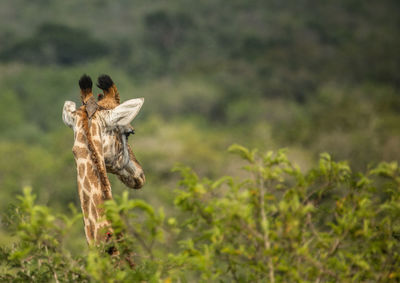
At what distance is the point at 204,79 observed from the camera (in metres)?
83.6

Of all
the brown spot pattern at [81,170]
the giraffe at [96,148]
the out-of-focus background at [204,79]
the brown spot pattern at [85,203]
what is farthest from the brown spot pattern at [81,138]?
the out-of-focus background at [204,79]

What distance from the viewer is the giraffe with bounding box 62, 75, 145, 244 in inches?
196

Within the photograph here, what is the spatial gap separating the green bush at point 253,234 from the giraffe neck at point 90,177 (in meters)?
0.77

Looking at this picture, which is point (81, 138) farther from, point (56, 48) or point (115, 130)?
point (56, 48)

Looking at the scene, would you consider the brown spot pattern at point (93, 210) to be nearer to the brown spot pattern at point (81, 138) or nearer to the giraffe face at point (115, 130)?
the giraffe face at point (115, 130)

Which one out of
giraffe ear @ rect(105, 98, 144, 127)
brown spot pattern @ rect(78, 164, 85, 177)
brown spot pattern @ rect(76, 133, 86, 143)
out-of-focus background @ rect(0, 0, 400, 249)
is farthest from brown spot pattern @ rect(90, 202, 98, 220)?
out-of-focus background @ rect(0, 0, 400, 249)

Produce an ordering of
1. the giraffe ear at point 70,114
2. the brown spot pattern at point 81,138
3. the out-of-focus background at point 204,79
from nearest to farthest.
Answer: the brown spot pattern at point 81,138, the giraffe ear at point 70,114, the out-of-focus background at point 204,79

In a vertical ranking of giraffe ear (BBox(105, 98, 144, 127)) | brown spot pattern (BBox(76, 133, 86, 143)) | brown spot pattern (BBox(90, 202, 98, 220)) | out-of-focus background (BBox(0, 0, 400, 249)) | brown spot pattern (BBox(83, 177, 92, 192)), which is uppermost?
out-of-focus background (BBox(0, 0, 400, 249))

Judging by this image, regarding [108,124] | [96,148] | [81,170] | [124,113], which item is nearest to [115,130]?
[108,124]

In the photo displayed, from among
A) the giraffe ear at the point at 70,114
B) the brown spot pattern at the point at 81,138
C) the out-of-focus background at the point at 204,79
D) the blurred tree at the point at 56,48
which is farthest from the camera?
the blurred tree at the point at 56,48

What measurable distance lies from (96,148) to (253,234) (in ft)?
5.41

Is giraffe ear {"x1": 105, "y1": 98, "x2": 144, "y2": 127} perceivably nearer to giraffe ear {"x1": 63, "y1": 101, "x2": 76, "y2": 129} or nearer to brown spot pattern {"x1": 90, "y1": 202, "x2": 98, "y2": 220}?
giraffe ear {"x1": 63, "y1": 101, "x2": 76, "y2": 129}

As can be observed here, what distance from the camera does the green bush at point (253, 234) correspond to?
3.74m

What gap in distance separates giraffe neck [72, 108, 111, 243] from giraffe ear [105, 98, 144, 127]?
0.16 meters
